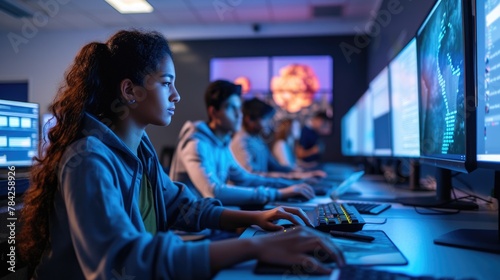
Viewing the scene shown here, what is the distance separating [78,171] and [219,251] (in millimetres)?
299

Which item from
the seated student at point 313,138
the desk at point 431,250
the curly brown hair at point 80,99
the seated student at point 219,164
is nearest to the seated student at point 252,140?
the seated student at point 219,164

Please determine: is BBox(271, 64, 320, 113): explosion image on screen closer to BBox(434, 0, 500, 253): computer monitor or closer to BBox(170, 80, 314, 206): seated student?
BBox(170, 80, 314, 206): seated student

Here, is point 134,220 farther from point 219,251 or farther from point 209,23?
point 209,23

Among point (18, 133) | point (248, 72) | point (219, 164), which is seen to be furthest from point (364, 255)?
point (248, 72)

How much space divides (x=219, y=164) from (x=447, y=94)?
55.0 inches

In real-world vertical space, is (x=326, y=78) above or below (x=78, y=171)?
above

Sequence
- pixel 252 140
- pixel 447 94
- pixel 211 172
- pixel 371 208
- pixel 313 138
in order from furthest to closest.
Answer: pixel 313 138
pixel 252 140
pixel 211 172
pixel 371 208
pixel 447 94

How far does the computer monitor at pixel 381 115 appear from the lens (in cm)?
196

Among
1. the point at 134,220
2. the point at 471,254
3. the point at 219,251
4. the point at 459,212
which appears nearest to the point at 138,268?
the point at 219,251

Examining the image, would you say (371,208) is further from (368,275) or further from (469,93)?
(368,275)

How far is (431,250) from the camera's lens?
0.74 metres

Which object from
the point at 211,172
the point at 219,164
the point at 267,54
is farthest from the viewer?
the point at 267,54

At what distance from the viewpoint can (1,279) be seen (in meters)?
0.78

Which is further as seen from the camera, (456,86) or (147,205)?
(147,205)
